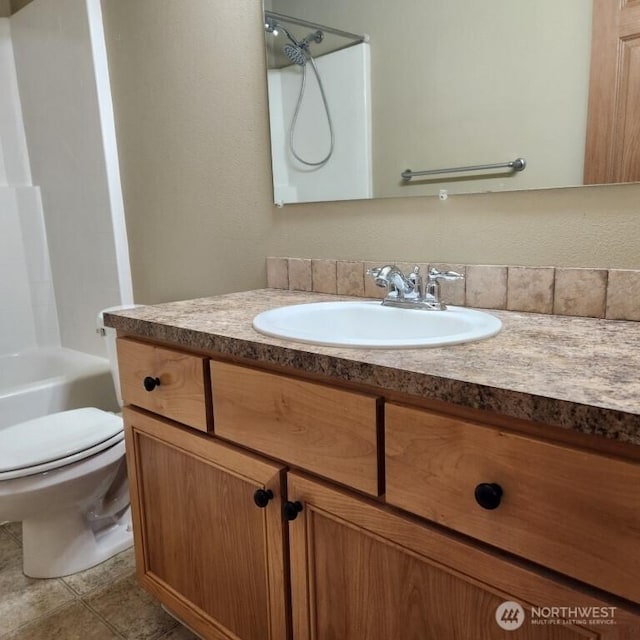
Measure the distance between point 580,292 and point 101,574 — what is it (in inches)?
61.2

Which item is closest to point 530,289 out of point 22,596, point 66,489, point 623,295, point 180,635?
point 623,295

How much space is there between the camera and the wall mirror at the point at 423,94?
3.45 feet

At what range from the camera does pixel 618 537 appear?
0.58 metres

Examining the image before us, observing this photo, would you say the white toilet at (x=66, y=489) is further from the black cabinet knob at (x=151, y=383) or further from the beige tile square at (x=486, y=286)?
the beige tile square at (x=486, y=286)

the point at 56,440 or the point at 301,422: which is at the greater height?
the point at 301,422

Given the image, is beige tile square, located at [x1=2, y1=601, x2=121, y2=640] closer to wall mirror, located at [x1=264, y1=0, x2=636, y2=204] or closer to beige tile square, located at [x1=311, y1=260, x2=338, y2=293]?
beige tile square, located at [x1=311, y1=260, x2=338, y2=293]

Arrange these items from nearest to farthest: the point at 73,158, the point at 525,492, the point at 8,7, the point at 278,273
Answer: the point at 525,492 → the point at 278,273 → the point at 73,158 → the point at 8,7

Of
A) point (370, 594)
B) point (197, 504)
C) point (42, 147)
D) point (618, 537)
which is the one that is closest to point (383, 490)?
point (370, 594)

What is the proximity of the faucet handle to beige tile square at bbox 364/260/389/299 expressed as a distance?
188 mm

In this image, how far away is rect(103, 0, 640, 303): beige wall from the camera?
1.10m

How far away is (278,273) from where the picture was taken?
1.60 metres

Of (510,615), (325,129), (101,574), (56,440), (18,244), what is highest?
(325,129)

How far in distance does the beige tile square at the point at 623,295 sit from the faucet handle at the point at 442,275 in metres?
0.29

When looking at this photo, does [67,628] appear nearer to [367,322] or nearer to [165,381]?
[165,381]
